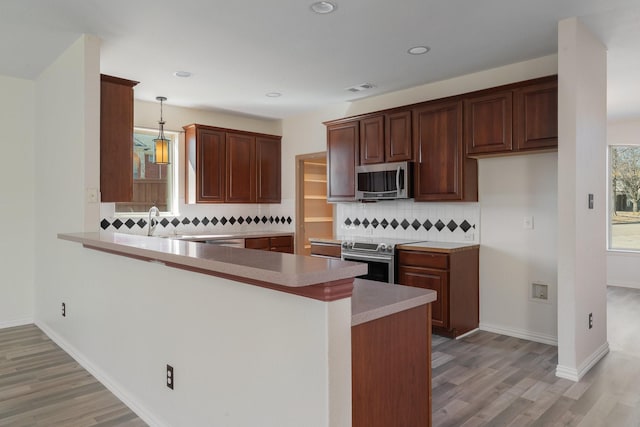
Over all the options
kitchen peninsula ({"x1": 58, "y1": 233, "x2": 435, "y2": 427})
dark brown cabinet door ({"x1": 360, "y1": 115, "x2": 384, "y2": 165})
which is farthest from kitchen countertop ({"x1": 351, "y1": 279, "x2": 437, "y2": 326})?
dark brown cabinet door ({"x1": 360, "y1": 115, "x2": 384, "y2": 165})

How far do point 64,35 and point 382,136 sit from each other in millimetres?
3092

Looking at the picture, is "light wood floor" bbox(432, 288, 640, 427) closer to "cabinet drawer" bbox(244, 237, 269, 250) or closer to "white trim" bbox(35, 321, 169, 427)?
"white trim" bbox(35, 321, 169, 427)

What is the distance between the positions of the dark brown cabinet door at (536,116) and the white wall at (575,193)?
28cm

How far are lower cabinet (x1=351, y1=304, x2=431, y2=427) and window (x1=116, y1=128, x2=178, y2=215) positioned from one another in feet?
14.3

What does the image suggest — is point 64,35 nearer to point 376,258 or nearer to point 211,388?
point 211,388

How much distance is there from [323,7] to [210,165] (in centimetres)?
319

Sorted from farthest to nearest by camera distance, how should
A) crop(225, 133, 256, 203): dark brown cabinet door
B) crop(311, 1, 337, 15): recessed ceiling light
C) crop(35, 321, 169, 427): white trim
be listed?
1. crop(225, 133, 256, 203): dark brown cabinet door
2. crop(311, 1, 337, 15): recessed ceiling light
3. crop(35, 321, 169, 427): white trim

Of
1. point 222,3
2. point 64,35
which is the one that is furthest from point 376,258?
point 64,35

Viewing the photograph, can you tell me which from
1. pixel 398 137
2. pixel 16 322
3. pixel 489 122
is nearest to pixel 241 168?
pixel 398 137

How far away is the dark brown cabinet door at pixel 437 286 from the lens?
3928 mm

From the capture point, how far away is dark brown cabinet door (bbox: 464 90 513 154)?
148 inches

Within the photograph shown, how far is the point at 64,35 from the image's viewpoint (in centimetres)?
327

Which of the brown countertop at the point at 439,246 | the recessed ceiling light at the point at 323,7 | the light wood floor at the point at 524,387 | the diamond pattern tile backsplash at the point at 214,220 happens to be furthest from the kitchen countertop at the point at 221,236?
the recessed ceiling light at the point at 323,7

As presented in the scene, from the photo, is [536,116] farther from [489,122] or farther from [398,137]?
[398,137]
